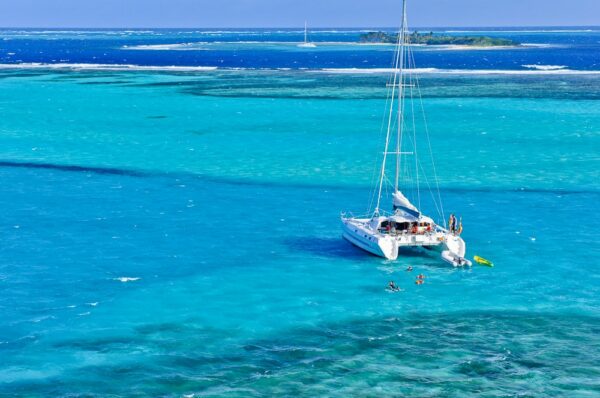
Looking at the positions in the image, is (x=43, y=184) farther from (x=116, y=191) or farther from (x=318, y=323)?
(x=318, y=323)

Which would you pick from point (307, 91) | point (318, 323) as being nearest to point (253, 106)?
point (307, 91)

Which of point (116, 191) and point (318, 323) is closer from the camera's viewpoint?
point (318, 323)

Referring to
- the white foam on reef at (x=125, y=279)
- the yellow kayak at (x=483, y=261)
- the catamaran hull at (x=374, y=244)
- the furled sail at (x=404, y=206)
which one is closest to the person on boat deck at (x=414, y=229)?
the furled sail at (x=404, y=206)

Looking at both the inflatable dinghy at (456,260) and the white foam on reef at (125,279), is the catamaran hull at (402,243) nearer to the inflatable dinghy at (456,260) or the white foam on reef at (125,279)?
the inflatable dinghy at (456,260)

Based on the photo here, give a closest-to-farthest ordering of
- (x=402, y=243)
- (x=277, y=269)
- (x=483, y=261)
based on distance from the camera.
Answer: (x=277, y=269), (x=483, y=261), (x=402, y=243)

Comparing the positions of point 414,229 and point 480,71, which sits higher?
point 480,71

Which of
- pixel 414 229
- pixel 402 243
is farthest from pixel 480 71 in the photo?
pixel 402 243

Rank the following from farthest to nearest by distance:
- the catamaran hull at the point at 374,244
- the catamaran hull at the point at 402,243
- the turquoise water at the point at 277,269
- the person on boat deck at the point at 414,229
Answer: the person on boat deck at the point at 414,229 < the catamaran hull at the point at 374,244 < the catamaran hull at the point at 402,243 < the turquoise water at the point at 277,269

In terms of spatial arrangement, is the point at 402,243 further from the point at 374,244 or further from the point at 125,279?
the point at 125,279
